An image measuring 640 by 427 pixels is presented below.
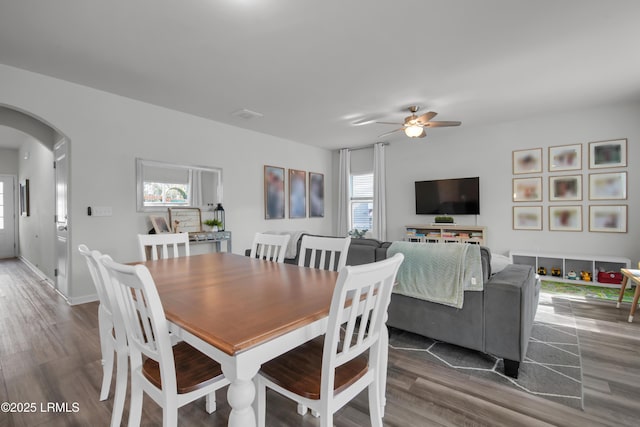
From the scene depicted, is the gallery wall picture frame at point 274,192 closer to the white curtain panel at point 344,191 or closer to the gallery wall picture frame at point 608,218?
the white curtain panel at point 344,191

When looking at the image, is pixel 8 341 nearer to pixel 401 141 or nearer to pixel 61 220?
pixel 61 220

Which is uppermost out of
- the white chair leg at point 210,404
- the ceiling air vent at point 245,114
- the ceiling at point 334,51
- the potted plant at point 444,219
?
the ceiling at point 334,51

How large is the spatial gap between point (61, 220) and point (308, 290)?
412 cm

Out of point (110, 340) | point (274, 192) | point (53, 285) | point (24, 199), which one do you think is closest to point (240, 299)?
point (110, 340)

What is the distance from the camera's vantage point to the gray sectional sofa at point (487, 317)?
200cm

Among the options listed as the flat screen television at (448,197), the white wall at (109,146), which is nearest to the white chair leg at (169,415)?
the white wall at (109,146)

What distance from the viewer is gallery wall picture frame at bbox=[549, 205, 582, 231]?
184 inches

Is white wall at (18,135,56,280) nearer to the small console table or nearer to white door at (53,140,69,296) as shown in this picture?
white door at (53,140,69,296)

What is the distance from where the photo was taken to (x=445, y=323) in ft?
7.55

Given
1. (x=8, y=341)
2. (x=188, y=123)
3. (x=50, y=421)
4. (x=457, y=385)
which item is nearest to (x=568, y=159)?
(x=457, y=385)

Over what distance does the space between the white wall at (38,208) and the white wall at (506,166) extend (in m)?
5.90

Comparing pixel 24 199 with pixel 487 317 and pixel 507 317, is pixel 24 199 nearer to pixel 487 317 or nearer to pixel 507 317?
pixel 487 317

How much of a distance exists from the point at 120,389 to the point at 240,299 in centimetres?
75

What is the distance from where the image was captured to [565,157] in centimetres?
477
